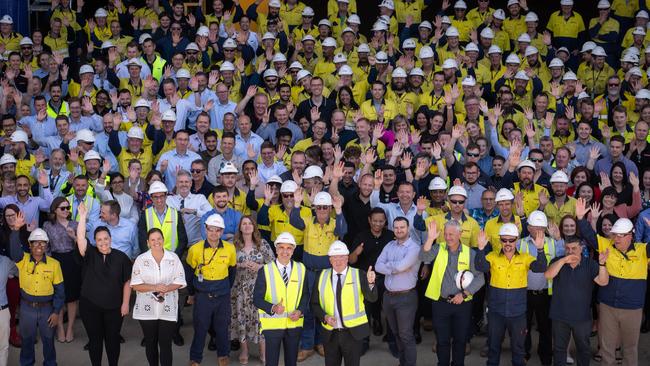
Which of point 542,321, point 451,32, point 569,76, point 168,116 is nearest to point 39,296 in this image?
point 168,116

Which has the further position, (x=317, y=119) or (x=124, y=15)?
(x=124, y=15)

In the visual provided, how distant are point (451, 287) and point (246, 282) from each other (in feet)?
8.04

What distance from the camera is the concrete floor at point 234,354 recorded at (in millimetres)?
11773

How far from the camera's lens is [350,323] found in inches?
397

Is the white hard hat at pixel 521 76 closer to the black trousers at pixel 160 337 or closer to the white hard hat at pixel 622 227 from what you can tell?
the white hard hat at pixel 622 227

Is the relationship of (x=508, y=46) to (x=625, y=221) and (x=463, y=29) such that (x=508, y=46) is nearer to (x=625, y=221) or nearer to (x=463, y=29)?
(x=463, y=29)

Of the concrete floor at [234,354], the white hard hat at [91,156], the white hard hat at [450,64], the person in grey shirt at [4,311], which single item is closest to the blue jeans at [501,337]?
the concrete floor at [234,354]

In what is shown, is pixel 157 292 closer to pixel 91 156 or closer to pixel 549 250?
pixel 91 156

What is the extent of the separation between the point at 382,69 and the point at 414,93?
1.08m

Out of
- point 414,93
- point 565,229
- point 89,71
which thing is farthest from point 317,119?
point 565,229

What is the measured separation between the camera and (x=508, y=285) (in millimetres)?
10844

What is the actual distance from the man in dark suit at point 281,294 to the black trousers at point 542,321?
9.47ft

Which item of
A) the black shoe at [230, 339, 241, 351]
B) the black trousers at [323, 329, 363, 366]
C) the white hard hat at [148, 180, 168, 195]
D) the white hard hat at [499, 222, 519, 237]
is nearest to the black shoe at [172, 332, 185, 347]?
the black shoe at [230, 339, 241, 351]

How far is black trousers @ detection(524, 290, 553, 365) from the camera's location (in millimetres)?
11492
